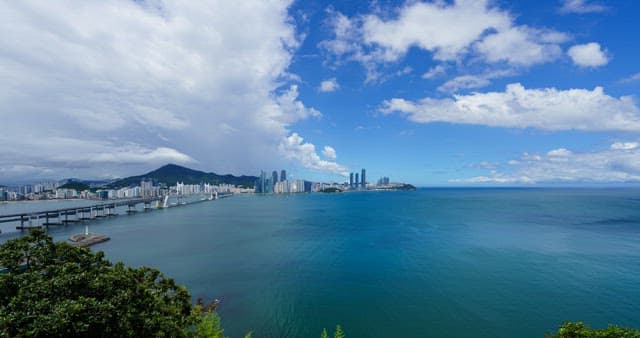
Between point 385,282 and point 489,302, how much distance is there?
890cm

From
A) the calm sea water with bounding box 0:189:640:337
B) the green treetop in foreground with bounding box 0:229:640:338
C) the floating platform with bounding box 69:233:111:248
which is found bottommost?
the calm sea water with bounding box 0:189:640:337

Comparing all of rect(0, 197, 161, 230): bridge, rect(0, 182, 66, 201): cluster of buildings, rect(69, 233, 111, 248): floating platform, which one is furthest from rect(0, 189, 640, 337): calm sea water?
rect(0, 182, 66, 201): cluster of buildings

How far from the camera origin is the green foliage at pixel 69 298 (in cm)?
743

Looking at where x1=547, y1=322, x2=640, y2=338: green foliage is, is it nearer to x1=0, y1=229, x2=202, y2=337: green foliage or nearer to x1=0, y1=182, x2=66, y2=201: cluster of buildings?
x1=0, y1=229, x2=202, y2=337: green foliage

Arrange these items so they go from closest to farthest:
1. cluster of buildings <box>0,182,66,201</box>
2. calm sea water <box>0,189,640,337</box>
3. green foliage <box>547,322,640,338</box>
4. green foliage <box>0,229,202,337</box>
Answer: green foliage <box>0,229,202,337</box>, green foliage <box>547,322,640,338</box>, calm sea water <box>0,189,640,337</box>, cluster of buildings <box>0,182,66,201</box>

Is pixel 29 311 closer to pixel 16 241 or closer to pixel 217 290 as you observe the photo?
pixel 16 241

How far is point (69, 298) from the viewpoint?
839 centimetres

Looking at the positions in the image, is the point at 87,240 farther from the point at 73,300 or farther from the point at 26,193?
the point at 26,193

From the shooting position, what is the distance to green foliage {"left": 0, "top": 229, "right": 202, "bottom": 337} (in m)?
7.43

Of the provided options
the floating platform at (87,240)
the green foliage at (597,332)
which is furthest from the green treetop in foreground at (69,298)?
the floating platform at (87,240)

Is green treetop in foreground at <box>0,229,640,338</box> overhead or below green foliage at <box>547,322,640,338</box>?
overhead

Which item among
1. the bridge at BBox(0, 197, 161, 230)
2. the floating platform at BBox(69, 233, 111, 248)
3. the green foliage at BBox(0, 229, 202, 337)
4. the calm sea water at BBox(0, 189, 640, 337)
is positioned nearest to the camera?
the green foliage at BBox(0, 229, 202, 337)

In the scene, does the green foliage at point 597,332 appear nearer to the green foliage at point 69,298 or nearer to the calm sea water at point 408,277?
the calm sea water at point 408,277

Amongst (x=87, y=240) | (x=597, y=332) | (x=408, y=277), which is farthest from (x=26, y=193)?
(x=597, y=332)
